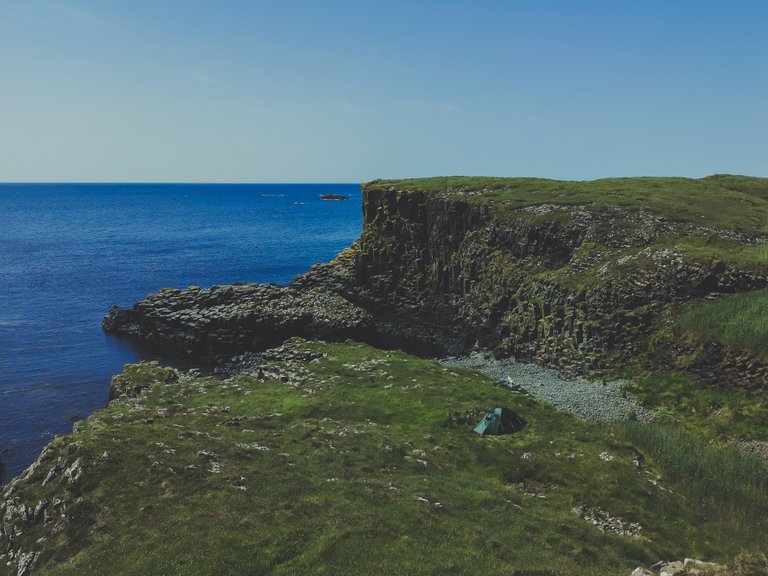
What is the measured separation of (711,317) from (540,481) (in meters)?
26.7

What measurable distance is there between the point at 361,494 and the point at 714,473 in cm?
1992

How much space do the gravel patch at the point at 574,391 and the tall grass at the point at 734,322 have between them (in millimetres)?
7720

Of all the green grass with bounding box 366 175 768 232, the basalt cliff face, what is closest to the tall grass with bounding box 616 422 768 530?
the basalt cliff face

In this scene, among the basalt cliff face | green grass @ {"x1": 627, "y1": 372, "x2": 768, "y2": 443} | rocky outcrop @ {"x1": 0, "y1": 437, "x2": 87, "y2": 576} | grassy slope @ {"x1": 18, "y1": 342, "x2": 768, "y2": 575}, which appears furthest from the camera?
the basalt cliff face

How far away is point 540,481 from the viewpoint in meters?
30.6

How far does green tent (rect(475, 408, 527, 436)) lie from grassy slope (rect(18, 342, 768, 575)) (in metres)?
0.77

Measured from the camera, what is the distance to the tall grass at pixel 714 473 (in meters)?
27.3

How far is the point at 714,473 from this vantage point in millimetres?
29938

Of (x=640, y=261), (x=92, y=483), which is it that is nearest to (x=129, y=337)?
(x=92, y=483)

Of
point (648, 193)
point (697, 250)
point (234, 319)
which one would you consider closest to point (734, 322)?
point (697, 250)

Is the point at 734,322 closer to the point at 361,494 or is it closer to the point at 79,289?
the point at 361,494

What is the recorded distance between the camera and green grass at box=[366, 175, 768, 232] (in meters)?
69.4

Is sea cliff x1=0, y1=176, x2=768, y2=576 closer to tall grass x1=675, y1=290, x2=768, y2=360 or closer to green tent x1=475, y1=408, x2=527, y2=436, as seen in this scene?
tall grass x1=675, y1=290, x2=768, y2=360

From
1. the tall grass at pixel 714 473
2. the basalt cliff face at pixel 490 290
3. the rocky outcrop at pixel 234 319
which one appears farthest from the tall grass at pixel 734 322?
the rocky outcrop at pixel 234 319
